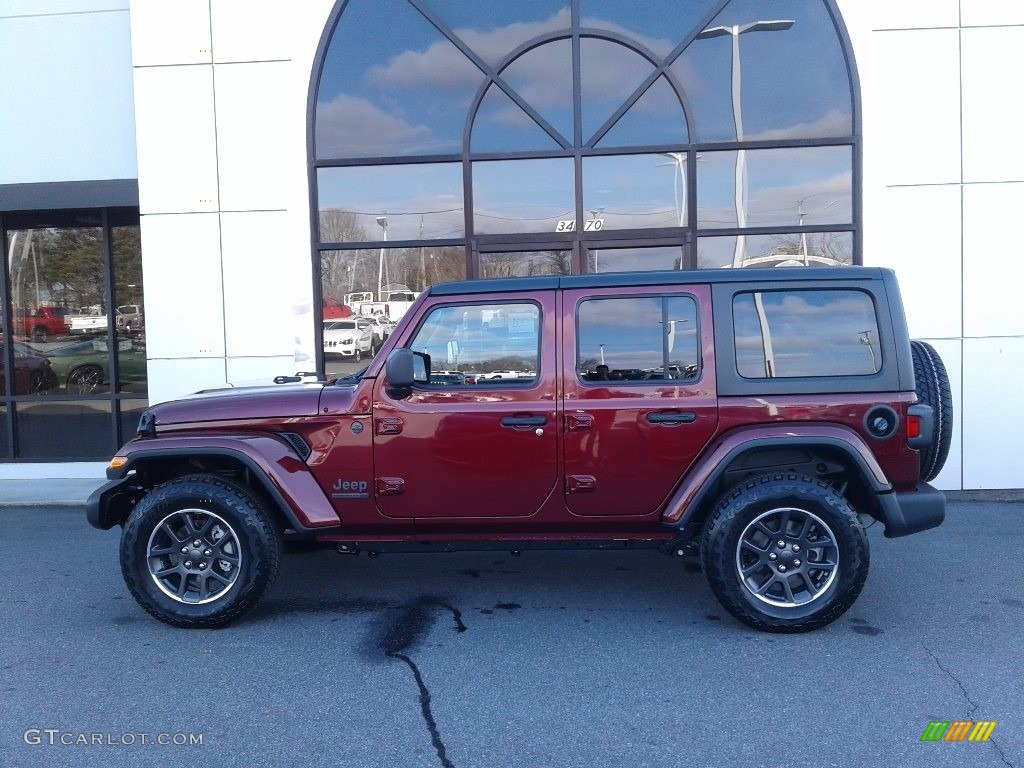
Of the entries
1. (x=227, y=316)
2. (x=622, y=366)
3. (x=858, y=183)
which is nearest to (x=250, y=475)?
(x=622, y=366)

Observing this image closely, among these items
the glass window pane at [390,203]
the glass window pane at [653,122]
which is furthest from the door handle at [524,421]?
the glass window pane at [653,122]

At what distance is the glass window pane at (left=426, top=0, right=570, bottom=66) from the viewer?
8.98 meters

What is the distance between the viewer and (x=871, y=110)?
8.45 meters

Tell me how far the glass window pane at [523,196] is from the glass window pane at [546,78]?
0.50 meters

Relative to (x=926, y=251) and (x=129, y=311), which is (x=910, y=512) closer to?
(x=926, y=251)

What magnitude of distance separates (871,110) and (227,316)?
6769mm

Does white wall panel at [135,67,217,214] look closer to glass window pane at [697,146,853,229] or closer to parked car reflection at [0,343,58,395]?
parked car reflection at [0,343,58,395]

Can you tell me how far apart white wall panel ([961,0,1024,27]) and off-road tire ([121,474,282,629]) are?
791 centimetres

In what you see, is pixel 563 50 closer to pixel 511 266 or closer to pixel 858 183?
pixel 511 266

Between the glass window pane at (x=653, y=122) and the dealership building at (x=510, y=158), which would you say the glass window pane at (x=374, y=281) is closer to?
the dealership building at (x=510, y=158)

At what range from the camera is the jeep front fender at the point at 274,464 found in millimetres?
4840

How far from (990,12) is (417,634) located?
311 inches

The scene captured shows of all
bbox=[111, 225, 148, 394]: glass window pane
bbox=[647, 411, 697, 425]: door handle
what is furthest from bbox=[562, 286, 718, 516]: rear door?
bbox=[111, 225, 148, 394]: glass window pane

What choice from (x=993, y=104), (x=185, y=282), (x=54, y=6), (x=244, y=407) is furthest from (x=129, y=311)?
(x=993, y=104)
